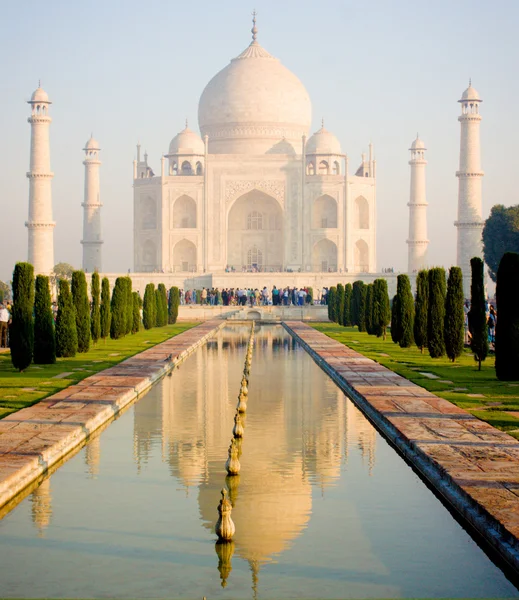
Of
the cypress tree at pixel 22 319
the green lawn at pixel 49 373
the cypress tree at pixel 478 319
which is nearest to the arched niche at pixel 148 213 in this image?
the green lawn at pixel 49 373

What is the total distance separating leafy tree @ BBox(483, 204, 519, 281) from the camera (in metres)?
33.7

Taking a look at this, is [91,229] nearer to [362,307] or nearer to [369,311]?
[362,307]

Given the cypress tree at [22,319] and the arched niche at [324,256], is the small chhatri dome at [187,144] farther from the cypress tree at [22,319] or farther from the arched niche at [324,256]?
the cypress tree at [22,319]

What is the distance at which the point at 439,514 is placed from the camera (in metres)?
4.59

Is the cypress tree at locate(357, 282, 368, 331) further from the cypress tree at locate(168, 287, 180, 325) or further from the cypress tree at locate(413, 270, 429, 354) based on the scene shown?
the cypress tree at locate(168, 287, 180, 325)

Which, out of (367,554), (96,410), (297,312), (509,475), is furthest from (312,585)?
(297,312)

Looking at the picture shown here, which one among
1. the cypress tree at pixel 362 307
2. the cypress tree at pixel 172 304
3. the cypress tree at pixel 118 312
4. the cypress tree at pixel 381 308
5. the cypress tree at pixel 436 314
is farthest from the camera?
the cypress tree at pixel 172 304

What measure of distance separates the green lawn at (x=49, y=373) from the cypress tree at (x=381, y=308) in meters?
4.08

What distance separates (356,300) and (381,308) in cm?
343

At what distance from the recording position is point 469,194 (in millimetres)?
35906

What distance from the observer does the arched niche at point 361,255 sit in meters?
38.6

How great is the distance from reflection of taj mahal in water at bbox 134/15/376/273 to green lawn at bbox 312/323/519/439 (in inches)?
888

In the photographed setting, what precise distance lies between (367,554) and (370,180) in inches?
1397

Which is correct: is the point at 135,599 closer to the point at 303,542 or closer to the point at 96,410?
the point at 303,542
